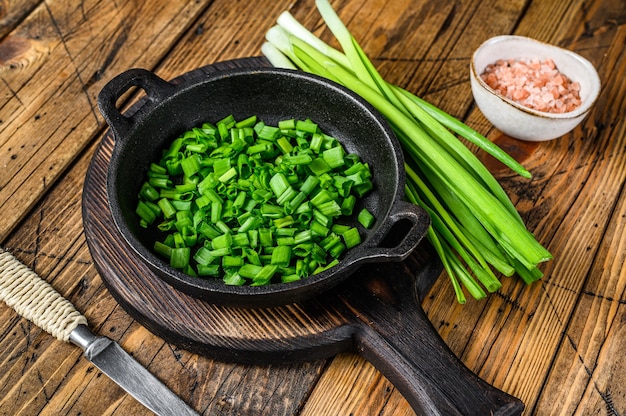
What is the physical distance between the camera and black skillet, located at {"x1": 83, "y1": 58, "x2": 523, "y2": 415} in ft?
5.47

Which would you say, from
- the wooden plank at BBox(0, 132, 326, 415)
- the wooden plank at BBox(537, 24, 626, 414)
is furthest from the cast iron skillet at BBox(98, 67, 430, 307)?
the wooden plank at BBox(537, 24, 626, 414)

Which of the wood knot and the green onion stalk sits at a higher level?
the wood knot

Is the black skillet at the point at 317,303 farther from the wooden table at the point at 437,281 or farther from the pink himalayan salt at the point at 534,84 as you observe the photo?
the pink himalayan salt at the point at 534,84

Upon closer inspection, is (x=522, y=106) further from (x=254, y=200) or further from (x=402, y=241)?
(x=254, y=200)

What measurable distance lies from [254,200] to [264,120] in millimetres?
372

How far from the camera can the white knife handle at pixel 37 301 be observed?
1848 mm

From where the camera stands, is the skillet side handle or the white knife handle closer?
the skillet side handle

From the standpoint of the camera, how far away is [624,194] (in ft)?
7.38

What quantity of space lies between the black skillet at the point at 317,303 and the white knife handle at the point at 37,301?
0.45 ft

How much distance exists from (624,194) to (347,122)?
973 mm

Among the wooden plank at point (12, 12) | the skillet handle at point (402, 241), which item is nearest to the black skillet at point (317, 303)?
the skillet handle at point (402, 241)

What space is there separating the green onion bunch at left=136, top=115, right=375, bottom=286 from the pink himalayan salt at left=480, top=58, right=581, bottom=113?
625mm

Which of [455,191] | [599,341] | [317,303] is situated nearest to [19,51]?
[317,303]

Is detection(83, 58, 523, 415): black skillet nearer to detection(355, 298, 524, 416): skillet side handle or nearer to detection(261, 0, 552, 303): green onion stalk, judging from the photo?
detection(355, 298, 524, 416): skillet side handle
